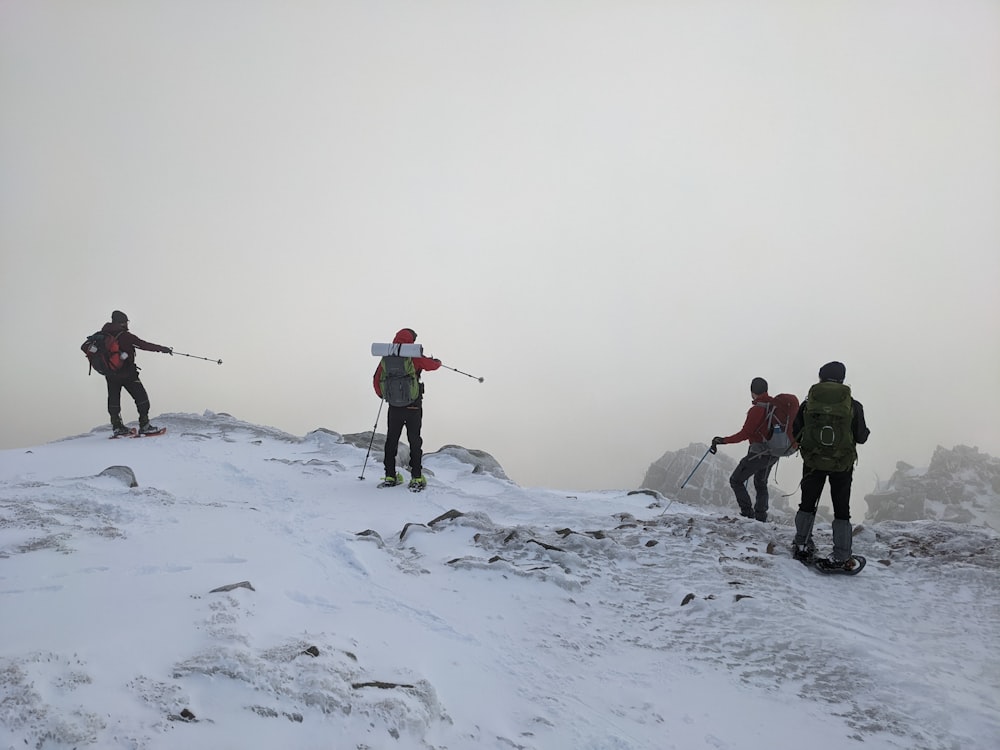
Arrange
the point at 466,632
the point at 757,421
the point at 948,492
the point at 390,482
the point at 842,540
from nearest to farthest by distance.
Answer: the point at 466,632, the point at 842,540, the point at 757,421, the point at 390,482, the point at 948,492

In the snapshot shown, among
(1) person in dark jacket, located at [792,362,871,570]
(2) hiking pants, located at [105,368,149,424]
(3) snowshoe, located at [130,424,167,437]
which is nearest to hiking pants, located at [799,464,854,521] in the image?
(1) person in dark jacket, located at [792,362,871,570]

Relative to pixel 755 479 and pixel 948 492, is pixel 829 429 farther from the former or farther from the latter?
pixel 948 492

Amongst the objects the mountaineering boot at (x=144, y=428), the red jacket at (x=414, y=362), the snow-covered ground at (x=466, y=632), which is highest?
the red jacket at (x=414, y=362)

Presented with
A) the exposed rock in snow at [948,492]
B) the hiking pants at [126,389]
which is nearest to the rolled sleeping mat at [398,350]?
the hiking pants at [126,389]

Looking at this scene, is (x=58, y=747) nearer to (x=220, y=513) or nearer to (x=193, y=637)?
(x=193, y=637)

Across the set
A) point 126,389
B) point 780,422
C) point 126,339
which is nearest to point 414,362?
point 780,422

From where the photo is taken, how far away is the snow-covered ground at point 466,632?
3354 millimetres

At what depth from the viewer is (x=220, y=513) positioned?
8586mm

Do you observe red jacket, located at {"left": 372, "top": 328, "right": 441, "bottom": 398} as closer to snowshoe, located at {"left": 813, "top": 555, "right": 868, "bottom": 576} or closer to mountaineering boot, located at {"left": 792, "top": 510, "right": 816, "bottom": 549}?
mountaineering boot, located at {"left": 792, "top": 510, "right": 816, "bottom": 549}

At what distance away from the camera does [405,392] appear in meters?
11.7

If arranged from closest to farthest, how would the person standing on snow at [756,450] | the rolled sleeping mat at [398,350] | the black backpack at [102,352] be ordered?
the person standing on snow at [756,450] < the rolled sleeping mat at [398,350] < the black backpack at [102,352]

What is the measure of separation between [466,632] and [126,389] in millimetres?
15848

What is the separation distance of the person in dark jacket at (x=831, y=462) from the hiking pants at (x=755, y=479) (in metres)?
3.15

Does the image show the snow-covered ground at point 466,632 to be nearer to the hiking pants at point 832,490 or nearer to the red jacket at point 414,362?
the hiking pants at point 832,490
